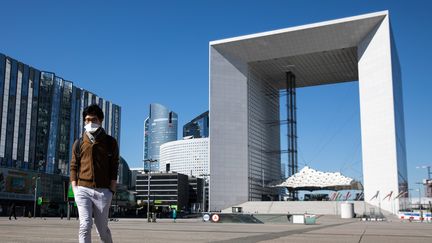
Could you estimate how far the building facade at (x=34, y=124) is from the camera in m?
86.6

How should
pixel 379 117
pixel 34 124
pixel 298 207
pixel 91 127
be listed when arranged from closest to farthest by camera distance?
pixel 91 127, pixel 379 117, pixel 298 207, pixel 34 124

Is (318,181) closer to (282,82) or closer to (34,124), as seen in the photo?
(282,82)

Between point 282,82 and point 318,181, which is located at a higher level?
point 282,82

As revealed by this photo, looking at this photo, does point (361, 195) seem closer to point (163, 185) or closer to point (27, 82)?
point (27, 82)

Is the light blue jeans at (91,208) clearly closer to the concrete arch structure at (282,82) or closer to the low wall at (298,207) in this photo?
the concrete arch structure at (282,82)

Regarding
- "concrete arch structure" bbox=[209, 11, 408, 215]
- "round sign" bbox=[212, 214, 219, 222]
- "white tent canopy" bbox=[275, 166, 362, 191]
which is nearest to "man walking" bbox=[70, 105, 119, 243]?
"round sign" bbox=[212, 214, 219, 222]

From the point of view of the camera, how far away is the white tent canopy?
89.5 metres

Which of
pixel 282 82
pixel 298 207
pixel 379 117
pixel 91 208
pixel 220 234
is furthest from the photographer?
pixel 282 82

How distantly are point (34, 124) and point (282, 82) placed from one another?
2047 inches

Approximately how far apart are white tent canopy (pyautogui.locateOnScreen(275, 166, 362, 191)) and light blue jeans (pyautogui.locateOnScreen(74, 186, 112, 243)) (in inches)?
3426

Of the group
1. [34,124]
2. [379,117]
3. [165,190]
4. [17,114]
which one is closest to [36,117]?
[34,124]

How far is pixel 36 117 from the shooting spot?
316 ft

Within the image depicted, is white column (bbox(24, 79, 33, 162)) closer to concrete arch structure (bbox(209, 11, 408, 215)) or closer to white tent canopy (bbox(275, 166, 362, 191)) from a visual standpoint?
concrete arch structure (bbox(209, 11, 408, 215))

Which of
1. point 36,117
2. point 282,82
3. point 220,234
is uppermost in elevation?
point 282,82
